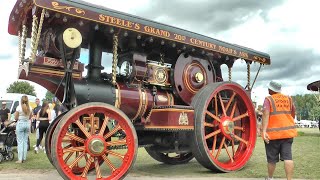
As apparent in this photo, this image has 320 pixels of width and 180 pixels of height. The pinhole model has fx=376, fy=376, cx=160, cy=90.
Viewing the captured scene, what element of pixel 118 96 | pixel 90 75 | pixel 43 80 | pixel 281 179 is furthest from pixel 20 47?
pixel 281 179

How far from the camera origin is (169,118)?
5.69 metres

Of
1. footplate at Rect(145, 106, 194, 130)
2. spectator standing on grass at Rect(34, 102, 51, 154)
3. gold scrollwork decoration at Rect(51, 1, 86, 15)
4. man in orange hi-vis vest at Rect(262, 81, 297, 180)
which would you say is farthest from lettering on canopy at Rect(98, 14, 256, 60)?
spectator standing on grass at Rect(34, 102, 51, 154)

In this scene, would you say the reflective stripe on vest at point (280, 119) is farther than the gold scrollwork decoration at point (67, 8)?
Yes

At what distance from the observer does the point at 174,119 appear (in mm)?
5723

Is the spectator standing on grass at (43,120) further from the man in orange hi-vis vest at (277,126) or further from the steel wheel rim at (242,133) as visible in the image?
the man in orange hi-vis vest at (277,126)

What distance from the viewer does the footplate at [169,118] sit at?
5.70 meters

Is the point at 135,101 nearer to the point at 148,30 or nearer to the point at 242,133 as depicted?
the point at 148,30

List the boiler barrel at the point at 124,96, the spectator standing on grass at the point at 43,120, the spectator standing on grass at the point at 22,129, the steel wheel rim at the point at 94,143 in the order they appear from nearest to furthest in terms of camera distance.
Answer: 1. the steel wheel rim at the point at 94,143
2. the boiler barrel at the point at 124,96
3. the spectator standing on grass at the point at 22,129
4. the spectator standing on grass at the point at 43,120

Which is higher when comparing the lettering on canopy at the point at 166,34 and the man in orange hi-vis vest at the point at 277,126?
the lettering on canopy at the point at 166,34

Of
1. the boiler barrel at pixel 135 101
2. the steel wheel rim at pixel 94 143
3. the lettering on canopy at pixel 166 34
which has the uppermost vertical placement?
the lettering on canopy at pixel 166 34

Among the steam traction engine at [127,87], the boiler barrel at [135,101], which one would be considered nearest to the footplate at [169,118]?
the steam traction engine at [127,87]

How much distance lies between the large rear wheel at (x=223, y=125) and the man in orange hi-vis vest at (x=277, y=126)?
3.83ft

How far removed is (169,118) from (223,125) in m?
1.20

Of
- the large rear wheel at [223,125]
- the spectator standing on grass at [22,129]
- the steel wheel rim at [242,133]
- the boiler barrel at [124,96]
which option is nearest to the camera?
the boiler barrel at [124,96]
